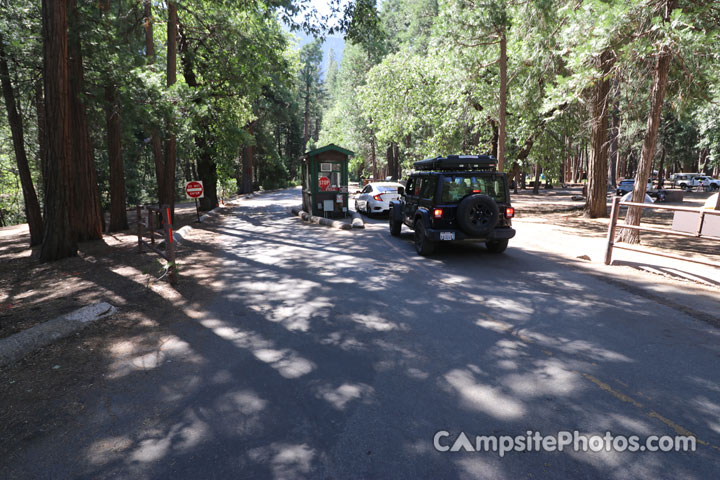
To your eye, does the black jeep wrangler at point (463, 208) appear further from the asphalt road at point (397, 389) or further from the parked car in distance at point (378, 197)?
the parked car in distance at point (378, 197)

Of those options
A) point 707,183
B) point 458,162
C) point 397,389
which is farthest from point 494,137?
point 707,183

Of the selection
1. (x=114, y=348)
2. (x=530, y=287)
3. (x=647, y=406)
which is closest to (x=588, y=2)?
(x=530, y=287)

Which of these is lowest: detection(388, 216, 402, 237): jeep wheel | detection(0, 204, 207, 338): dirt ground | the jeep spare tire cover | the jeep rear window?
detection(0, 204, 207, 338): dirt ground

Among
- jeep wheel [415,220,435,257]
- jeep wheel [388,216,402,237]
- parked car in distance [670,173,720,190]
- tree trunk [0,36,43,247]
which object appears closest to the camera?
jeep wheel [415,220,435,257]

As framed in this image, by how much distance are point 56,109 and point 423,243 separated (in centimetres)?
908

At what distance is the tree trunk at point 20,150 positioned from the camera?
1201 cm

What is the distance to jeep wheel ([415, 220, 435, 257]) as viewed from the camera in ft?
32.1

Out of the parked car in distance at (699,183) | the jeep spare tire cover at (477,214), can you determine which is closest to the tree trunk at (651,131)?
the jeep spare tire cover at (477,214)

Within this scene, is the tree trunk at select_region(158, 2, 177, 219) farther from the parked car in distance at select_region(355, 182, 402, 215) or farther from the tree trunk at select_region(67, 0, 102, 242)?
the parked car in distance at select_region(355, 182, 402, 215)

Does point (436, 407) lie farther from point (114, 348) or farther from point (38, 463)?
point (114, 348)

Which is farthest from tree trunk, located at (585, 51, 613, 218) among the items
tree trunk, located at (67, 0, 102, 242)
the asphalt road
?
tree trunk, located at (67, 0, 102, 242)

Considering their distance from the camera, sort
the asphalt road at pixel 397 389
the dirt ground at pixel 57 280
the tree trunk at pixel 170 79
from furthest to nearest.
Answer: the tree trunk at pixel 170 79 < the dirt ground at pixel 57 280 < the asphalt road at pixel 397 389

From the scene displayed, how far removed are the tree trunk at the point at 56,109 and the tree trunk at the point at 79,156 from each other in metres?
1.27

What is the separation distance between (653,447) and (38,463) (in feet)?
15.2
